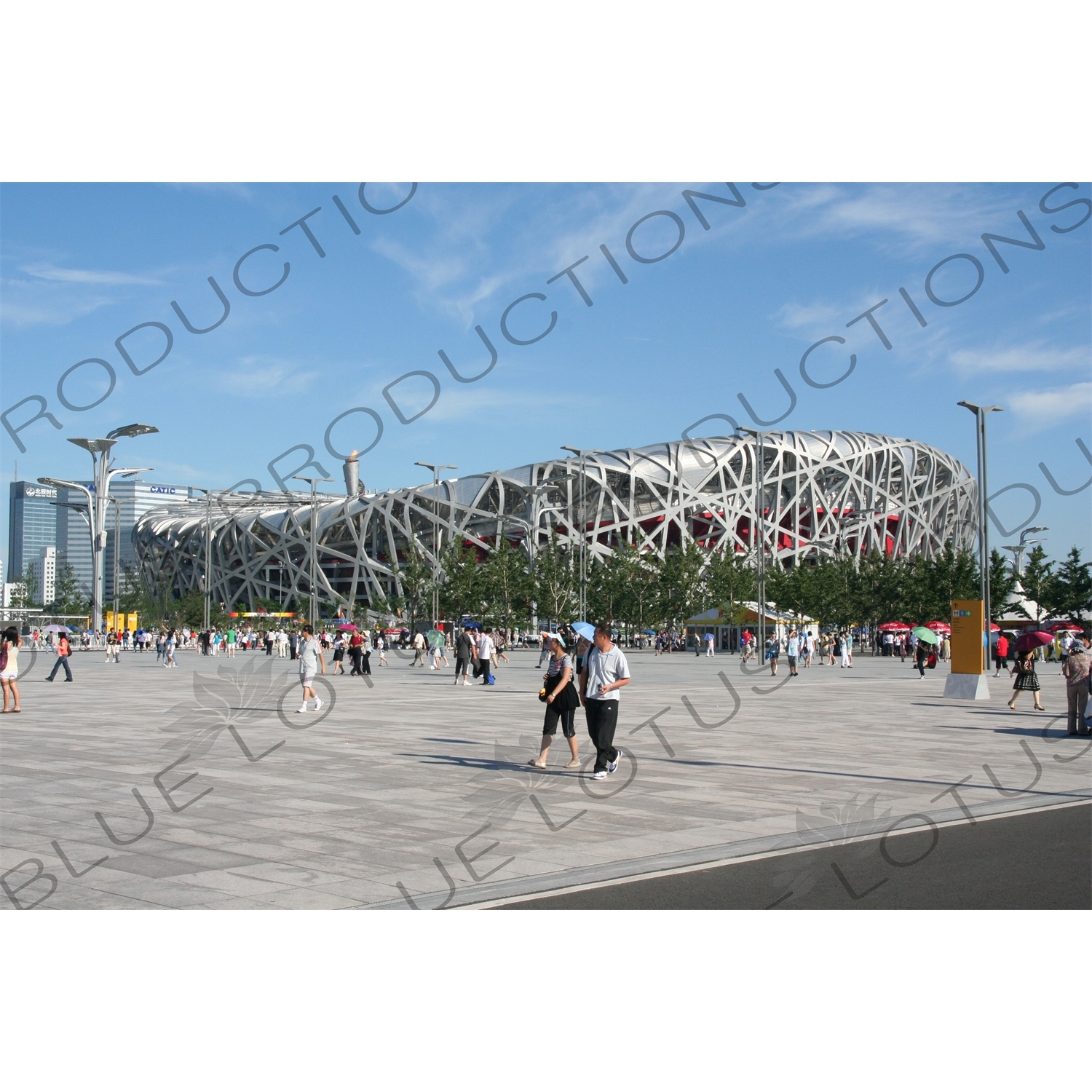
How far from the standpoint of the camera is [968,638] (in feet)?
79.0

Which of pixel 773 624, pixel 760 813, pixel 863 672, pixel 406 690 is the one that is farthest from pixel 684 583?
pixel 760 813

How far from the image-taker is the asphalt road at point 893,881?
249 inches

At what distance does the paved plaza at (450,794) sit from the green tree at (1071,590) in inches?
2095

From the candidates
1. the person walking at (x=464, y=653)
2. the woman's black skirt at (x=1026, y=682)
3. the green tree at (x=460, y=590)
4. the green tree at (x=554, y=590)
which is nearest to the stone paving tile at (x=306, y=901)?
the woman's black skirt at (x=1026, y=682)

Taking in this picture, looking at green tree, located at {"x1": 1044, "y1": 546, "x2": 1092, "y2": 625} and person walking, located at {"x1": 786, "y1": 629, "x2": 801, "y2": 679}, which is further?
green tree, located at {"x1": 1044, "y1": 546, "x2": 1092, "y2": 625}

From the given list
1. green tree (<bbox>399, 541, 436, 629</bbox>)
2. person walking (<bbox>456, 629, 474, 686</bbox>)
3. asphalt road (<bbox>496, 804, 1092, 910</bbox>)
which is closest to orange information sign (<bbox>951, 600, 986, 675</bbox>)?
person walking (<bbox>456, 629, 474, 686</bbox>)

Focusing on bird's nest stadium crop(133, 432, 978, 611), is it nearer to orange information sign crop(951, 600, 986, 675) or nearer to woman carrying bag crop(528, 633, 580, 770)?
orange information sign crop(951, 600, 986, 675)

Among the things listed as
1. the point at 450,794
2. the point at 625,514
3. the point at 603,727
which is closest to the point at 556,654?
the point at 603,727

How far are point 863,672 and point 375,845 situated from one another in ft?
109

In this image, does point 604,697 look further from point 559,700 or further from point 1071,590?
point 1071,590

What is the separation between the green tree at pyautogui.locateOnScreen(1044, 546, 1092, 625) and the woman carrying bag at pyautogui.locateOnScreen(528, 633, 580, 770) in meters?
64.3

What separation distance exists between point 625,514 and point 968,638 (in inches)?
2561

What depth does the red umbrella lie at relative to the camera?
70.9ft

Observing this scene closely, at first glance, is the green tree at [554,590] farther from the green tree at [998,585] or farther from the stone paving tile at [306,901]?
the stone paving tile at [306,901]
